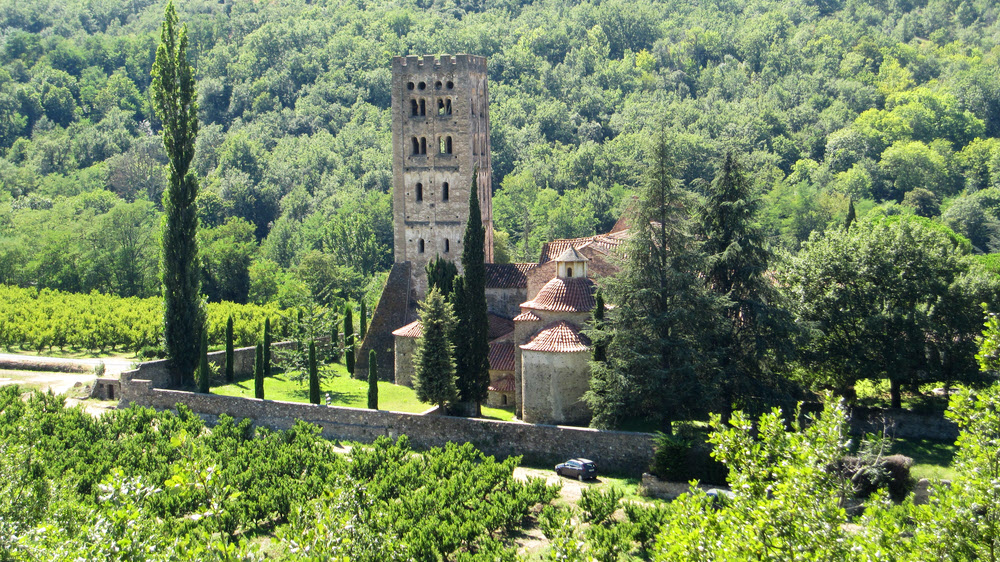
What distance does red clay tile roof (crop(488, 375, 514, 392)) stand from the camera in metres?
46.4

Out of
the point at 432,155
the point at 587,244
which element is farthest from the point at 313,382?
the point at 432,155

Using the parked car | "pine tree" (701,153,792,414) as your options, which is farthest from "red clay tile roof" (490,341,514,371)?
"pine tree" (701,153,792,414)

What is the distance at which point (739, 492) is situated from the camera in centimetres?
1867

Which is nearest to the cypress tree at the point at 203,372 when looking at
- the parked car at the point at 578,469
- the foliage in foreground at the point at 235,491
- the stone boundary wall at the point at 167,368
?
the stone boundary wall at the point at 167,368

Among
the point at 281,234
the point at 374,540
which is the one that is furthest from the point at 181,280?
the point at 281,234

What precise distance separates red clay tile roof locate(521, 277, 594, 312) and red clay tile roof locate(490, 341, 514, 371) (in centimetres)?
335

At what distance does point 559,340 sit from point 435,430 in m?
6.46

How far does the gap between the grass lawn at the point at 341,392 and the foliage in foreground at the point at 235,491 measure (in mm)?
4515

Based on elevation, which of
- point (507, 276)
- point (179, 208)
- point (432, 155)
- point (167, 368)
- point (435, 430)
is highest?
point (432, 155)

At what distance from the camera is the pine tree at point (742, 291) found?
4056 centimetres

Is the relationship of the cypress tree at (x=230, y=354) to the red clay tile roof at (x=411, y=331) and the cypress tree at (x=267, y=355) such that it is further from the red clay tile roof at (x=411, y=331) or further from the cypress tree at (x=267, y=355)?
the red clay tile roof at (x=411, y=331)

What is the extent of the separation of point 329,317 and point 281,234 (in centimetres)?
4733

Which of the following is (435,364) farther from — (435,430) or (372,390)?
(372,390)

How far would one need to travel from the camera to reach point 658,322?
1570 inches
